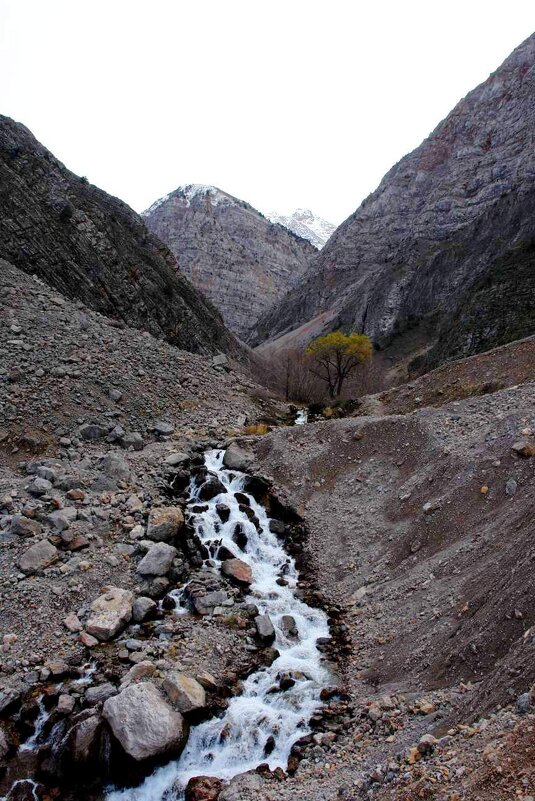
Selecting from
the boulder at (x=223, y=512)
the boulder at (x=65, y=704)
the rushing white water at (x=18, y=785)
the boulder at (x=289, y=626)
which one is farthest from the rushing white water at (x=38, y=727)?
the boulder at (x=223, y=512)

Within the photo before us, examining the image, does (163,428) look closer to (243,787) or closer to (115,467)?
(115,467)

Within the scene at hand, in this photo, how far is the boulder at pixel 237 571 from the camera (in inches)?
504

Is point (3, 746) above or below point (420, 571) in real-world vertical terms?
below

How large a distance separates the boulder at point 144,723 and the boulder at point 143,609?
8.38ft

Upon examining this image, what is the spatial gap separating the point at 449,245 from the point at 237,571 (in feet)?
233

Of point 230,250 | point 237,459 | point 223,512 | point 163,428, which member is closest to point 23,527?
point 223,512

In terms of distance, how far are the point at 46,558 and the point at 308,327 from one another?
84.3 metres

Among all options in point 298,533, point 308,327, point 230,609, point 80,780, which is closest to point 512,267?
point 298,533

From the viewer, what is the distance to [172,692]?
8.72 metres

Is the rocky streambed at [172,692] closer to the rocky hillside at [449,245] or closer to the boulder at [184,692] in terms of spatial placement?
the boulder at [184,692]

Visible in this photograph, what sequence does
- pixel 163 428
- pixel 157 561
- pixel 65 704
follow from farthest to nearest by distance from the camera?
pixel 163 428, pixel 157 561, pixel 65 704

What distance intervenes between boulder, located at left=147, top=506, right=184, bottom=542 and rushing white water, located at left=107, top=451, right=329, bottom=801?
4.71 ft

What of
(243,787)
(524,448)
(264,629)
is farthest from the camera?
(524,448)

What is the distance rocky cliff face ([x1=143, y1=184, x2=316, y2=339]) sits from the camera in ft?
424
